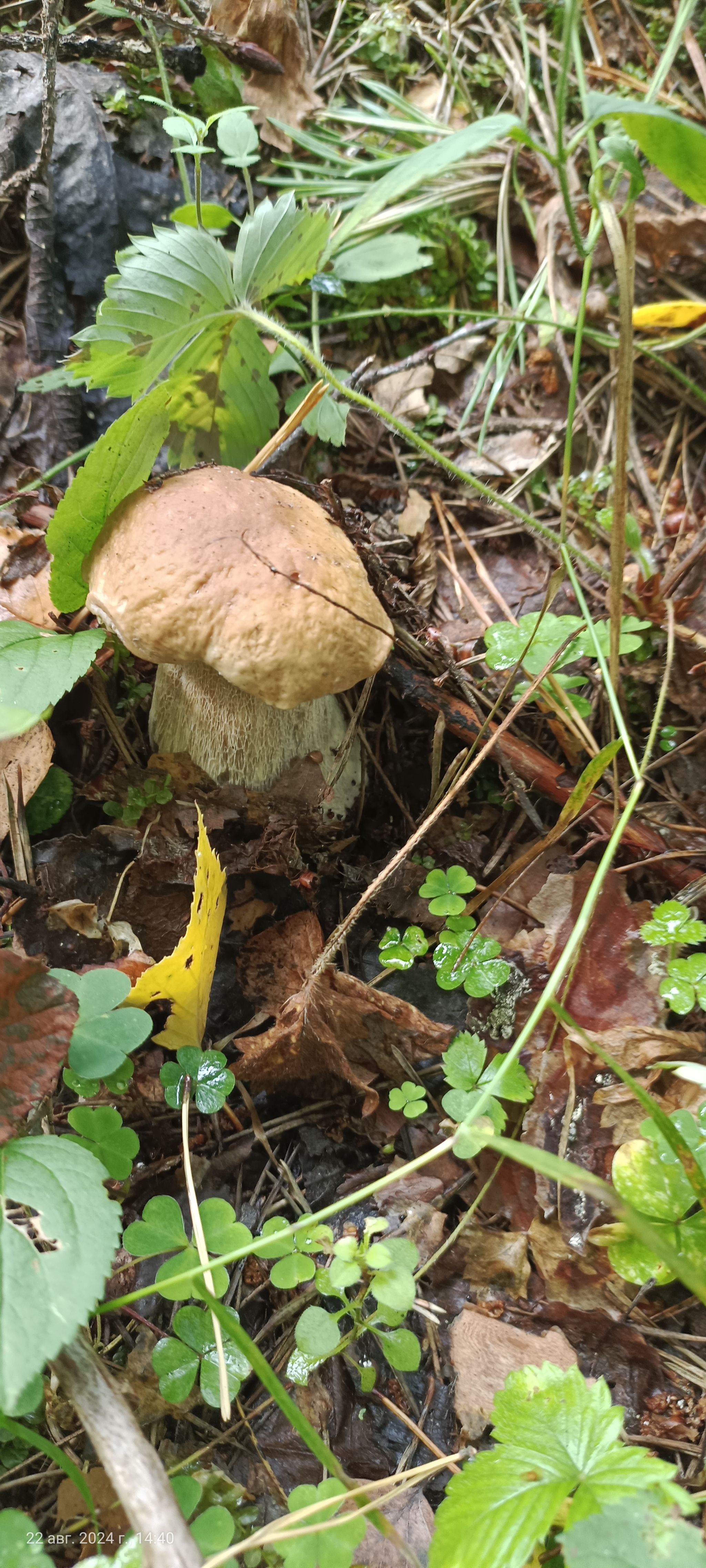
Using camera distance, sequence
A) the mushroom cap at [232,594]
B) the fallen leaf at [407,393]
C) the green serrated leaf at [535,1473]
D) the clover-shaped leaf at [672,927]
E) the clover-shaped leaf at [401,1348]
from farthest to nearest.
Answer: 1. the fallen leaf at [407,393]
2. the clover-shaped leaf at [672,927]
3. the mushroom cap at [232,594]
4. the clover-shaped leaf at [401,1348]
5. the green serrated leaf at [535,1473]

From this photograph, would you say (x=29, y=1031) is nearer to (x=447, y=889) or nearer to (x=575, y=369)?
(x=447, y=889)

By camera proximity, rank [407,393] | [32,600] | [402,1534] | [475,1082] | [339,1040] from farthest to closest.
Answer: [407,393]
[32,600]
[339,1040]
[475,1082]
[402,1534]

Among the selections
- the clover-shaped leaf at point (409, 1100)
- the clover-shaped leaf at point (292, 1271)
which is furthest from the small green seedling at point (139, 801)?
the clover-shaped leaf at point (292, 1271)

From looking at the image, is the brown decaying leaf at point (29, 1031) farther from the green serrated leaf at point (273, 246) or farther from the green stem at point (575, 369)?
the green serrated leaf at point (273, 246)

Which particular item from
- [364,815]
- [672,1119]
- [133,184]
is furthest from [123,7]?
[672,1119]

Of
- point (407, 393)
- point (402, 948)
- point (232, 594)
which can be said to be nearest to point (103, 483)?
point (232, 594)

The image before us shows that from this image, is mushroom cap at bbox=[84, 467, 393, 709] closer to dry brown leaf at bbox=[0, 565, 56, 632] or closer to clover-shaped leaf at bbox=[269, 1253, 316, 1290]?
dry brown leaf at bbox=[0, 565, 56, 632]
